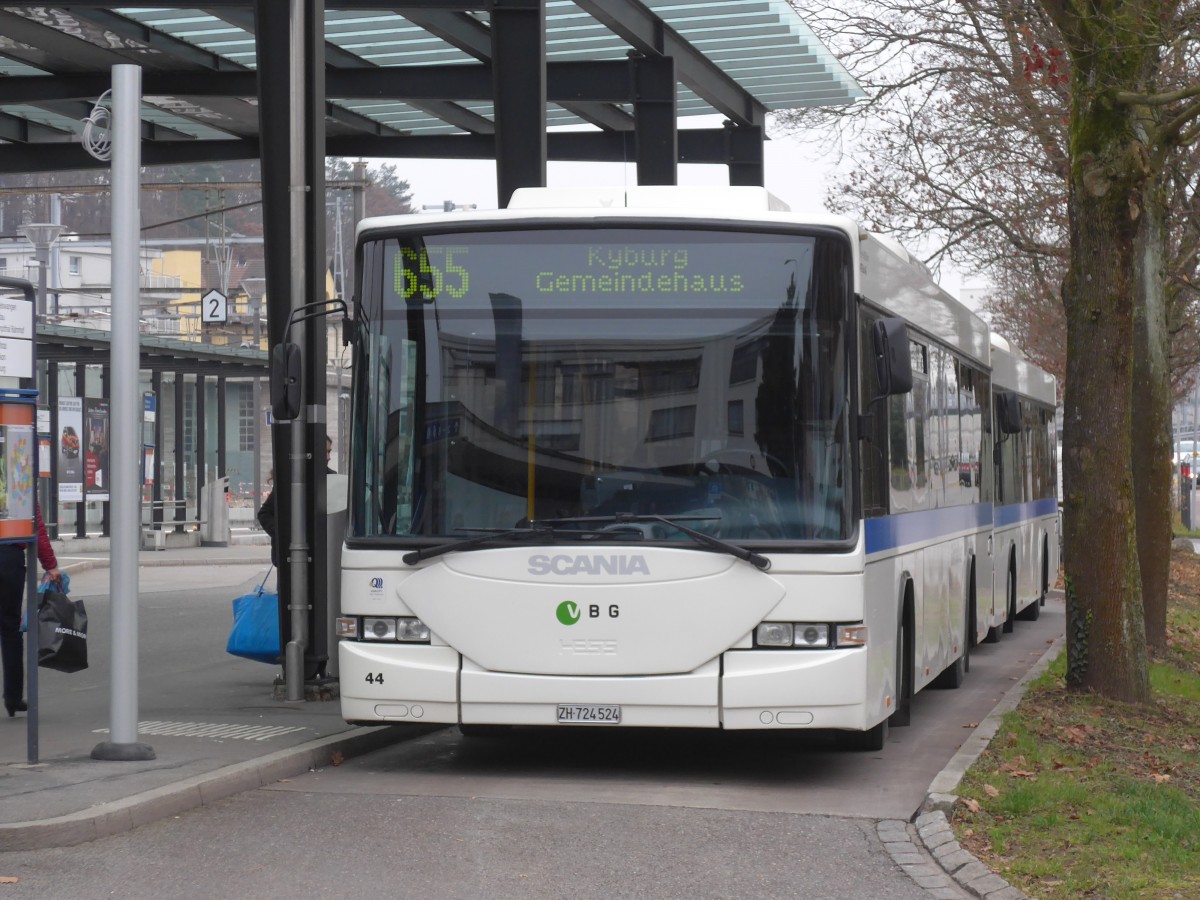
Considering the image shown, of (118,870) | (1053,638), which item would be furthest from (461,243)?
(1053,638)

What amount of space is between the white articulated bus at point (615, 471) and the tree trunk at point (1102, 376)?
3.41 m

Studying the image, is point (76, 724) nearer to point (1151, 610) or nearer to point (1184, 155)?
point (1151, 610)

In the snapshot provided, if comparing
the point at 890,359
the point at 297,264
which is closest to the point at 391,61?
Result: the point at 297,264

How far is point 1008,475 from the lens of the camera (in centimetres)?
1950

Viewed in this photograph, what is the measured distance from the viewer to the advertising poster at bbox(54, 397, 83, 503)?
33062mm

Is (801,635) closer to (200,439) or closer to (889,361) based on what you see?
(889,361)

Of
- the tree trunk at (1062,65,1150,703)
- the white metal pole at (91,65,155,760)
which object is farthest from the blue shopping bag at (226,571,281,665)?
the tree trunk at (1062,65,1150,703)

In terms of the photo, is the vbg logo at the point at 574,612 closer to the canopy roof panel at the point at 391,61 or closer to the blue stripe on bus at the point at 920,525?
the blue stripe on bus at the point at 920,525

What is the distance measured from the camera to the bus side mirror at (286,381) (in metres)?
10.0

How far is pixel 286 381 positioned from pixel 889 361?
3.22m

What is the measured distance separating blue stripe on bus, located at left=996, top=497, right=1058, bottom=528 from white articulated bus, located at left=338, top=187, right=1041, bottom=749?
355 inches

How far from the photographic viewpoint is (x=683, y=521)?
945 centimetres

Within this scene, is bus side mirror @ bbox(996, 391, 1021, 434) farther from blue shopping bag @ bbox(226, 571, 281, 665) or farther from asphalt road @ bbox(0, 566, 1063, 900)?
blue shopping bag @ bbox(226, 571, 281, 665)

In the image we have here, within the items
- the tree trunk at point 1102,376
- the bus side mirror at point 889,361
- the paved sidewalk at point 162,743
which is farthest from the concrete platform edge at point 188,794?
the tree trunk at point 1102,376
